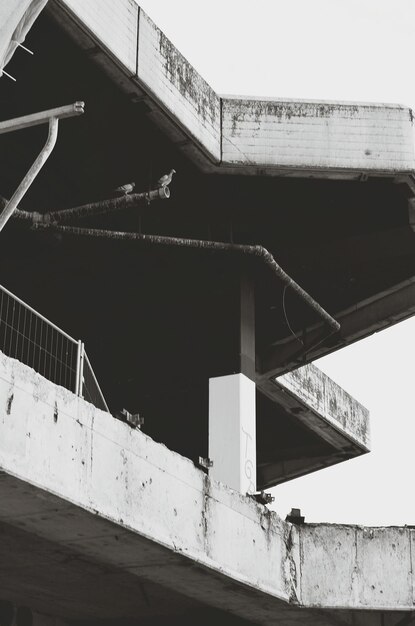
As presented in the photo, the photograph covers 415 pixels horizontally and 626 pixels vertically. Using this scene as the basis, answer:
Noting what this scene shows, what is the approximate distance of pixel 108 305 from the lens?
23.7 meters

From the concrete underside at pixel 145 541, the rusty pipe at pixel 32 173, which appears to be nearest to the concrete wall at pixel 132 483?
the concrete underside at pixel 145 541

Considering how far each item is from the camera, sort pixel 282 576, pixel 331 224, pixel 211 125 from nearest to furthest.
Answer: pixel 282 576 → pixel 211 125 → pixel 331 224

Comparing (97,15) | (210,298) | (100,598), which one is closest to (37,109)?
(97,15)

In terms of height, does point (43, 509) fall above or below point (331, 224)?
below

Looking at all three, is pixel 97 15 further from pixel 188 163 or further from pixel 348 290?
pixel 348 290

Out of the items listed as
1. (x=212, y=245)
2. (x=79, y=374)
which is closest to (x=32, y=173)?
(x=79, y=374)

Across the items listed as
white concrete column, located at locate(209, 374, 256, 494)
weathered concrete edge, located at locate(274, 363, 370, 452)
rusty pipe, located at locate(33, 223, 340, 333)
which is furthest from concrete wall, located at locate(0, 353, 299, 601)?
weathered concrete edge, located at locate(274, 363, 370, 452)

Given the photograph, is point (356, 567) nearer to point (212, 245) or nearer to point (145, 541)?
point (145, 541)

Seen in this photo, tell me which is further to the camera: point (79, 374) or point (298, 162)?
point (298, 162)

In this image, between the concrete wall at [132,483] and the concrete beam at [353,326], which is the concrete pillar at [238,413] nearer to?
the concrete beam at [353,326]

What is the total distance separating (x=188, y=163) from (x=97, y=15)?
364 cm

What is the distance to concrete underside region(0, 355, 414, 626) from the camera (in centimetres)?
1367

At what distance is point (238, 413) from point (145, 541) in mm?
6229

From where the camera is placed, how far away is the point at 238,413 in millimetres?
21203
